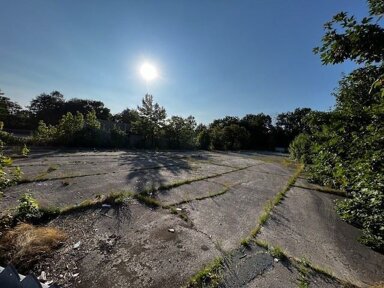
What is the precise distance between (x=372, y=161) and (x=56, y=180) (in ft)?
19.2

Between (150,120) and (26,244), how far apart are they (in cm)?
1631

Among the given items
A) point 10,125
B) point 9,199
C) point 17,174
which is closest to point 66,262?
point 17,174

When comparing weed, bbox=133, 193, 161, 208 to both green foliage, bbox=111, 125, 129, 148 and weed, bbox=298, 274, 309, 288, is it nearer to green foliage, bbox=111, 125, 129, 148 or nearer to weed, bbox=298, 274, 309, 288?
weed, bbox=298, 274, 309, 288

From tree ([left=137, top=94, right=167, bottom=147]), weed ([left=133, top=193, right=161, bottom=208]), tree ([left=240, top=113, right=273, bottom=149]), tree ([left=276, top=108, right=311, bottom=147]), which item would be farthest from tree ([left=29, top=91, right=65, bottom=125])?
tree ([left=276, top=108, right=311, bottom=147])

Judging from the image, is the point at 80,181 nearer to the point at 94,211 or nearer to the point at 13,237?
the point at 94,211

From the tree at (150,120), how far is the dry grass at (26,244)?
51.1 ft

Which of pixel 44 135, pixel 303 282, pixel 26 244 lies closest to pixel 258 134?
pixel 44 135

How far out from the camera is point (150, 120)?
18031mm

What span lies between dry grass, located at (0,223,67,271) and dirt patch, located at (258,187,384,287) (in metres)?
2.53

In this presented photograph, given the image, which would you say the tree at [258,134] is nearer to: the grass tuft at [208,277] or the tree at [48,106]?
the tree at [48,106]

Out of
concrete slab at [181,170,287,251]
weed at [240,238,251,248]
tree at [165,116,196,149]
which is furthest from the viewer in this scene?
tree at [165,116,196,149]

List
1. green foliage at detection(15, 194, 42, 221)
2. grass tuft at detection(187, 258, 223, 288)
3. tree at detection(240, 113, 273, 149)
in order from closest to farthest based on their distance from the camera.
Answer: grass tuft at detection(187, 258, 223, 288) → green foliage at detection(15, 194, 42, 221) → tree at detection(240, 113, 273, 149)

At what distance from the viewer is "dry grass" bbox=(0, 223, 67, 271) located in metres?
1.96

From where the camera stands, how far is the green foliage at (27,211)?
2.72 meters
